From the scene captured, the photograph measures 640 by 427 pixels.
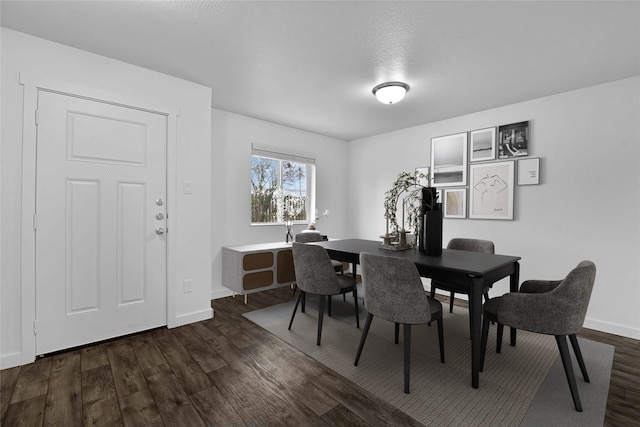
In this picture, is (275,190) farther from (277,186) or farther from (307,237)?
(307,237)

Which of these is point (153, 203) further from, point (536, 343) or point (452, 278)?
point (536, 343)

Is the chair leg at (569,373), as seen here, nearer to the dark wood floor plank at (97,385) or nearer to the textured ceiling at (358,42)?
the textured ceiling at (358,42)

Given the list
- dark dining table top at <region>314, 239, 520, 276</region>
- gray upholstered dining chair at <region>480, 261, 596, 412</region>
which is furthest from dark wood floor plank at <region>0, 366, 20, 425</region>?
gray upholstered dining chair at <region>480, 261, 596, 412</region>

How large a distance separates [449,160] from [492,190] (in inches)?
27.7

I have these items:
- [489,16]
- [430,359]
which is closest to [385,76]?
[489,16]

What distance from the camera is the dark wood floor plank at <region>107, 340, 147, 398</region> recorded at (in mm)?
1896

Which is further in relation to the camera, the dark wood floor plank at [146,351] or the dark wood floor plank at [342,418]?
the dark wood floor plank at [146,351]

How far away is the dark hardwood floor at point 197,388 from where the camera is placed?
1623 mm

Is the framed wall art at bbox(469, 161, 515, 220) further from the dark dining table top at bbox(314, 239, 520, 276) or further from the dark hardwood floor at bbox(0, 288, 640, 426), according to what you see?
the dark hardwood floor at bbox(0, 288, 640, 426)

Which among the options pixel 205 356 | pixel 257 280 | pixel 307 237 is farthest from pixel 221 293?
pixel 205 356

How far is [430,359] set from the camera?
2.29 meters

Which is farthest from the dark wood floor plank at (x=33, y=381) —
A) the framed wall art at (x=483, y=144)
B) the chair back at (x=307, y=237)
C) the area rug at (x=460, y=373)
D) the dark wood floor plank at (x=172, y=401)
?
the framed wall art at (x=483, y=144)

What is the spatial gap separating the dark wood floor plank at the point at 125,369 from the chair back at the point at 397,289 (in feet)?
5.47

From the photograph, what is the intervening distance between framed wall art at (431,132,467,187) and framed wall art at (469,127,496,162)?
0.33 ft
